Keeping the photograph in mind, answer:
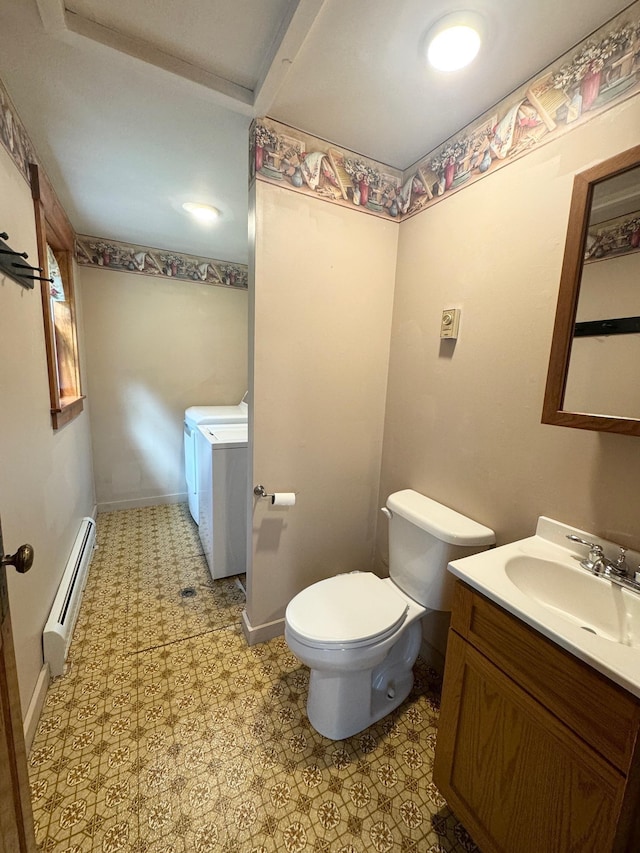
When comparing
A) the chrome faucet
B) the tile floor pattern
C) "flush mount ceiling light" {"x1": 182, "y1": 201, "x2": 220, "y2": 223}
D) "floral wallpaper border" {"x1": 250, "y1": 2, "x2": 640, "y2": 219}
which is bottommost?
the tile floor pattern

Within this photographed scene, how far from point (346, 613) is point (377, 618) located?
0.12 meters

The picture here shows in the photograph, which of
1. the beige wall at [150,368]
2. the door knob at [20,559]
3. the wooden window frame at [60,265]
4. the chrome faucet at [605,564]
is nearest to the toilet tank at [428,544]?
the chrome faucet at [605,564]

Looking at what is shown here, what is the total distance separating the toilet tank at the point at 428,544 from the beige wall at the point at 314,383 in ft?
1.32

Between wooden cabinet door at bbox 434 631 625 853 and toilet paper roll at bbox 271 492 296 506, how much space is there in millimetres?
852

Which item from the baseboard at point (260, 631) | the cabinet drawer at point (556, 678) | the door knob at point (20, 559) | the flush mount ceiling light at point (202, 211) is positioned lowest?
the baseboard at point (260, 631)

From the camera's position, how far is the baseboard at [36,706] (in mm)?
1228

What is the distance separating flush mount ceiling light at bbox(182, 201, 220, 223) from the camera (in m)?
2.11

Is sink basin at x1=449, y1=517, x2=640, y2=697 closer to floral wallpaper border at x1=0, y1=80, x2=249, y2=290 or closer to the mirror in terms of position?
the mirror

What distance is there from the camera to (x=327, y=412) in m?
1.72

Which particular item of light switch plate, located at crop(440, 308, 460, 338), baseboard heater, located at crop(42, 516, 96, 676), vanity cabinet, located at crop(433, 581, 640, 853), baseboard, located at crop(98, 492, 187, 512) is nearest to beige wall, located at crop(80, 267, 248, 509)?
baseboard, located at crop(98, 492, 187, 512)

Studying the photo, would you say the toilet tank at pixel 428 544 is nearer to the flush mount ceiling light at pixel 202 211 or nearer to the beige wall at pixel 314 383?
the beige wall at pixel 314 383

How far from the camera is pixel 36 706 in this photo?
132 centimetres

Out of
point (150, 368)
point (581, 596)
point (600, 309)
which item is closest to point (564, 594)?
point (581, 596)

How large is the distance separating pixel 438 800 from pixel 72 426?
8.73 ft
